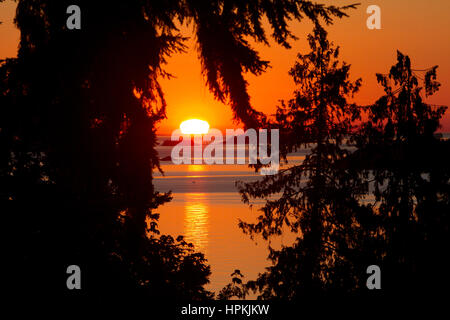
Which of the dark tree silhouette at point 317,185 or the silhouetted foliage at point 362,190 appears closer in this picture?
the silhouetted foliage at point 362,190

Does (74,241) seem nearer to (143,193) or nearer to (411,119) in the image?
(143,193)

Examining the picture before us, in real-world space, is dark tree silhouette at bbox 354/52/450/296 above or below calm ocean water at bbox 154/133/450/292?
above

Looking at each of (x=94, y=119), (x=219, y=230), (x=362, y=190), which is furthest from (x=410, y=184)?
(x=219, y=230)

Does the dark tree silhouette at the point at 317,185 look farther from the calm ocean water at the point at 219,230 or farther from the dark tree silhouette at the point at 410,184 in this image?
the calm ocean water at the point at 219,230

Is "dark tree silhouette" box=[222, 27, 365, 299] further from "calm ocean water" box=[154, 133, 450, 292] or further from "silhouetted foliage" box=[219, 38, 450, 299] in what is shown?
"calm ocean water" box=[154, 133, 450, 292]

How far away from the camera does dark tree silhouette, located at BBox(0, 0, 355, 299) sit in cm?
579

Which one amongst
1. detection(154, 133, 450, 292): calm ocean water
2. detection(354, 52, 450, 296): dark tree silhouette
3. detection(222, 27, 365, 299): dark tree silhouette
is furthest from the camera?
detection(154, 133, 450, 292): calm ocean water

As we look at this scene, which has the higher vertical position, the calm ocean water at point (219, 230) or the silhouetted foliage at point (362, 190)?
the silhouetted foliage at point (362, 190)

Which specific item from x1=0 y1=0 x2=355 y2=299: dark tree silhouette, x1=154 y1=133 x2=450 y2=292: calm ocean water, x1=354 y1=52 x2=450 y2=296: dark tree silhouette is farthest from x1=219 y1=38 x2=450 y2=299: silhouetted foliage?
x1=0 y1=0 x2=355 y2=299: dark tree silhouette

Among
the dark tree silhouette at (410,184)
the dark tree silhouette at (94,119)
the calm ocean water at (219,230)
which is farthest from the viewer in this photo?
the calm ocean water at (219,230)

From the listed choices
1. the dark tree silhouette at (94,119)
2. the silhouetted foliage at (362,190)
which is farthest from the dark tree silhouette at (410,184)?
the dark tree silhouette at (94,119)

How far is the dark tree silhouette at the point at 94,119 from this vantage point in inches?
228

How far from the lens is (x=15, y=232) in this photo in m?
5.62

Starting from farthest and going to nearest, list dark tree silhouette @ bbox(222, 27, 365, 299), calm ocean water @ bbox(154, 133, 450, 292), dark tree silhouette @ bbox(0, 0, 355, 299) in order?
calm ocean water @ bbox(154, 133, 450, 292), dark tree silhouette @ bbox(222, 27, 365, 299), dark tree silhouette @ bbox(0, 0, 355, 299)
